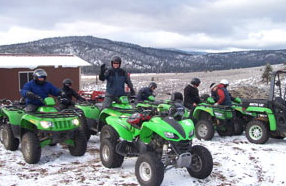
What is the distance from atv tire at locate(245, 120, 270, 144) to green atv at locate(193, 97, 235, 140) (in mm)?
865

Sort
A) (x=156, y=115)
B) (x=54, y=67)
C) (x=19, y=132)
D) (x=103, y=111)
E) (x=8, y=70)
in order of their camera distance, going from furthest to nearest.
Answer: (x=54, y=67) < (x=8, y=70) < (x=103, y=111) < (x=19, y=132) < (x=156, y=115)

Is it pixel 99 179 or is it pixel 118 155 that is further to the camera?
pixel 118 155

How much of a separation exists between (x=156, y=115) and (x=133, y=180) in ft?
4.17

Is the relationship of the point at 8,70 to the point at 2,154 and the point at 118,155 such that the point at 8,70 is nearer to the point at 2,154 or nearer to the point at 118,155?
the point at 2,154

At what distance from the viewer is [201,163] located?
5547 mm

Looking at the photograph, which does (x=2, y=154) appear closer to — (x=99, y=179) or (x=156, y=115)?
(x=99, y=179)

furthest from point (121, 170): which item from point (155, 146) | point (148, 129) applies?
point (148, 129)

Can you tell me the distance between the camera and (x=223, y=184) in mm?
5551

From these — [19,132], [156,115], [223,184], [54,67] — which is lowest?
[223,184]

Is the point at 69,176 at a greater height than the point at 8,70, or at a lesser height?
lesser

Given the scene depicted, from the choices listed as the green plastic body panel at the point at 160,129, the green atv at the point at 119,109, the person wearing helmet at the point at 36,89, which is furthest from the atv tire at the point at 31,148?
the green plastic body panel at the point at 160,129

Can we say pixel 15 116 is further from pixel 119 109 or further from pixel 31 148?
pixel 119 109

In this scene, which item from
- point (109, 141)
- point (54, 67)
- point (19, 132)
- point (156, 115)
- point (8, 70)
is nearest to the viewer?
point (156, 115)

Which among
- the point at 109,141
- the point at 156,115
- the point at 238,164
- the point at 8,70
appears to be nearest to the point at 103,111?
the point at 109,141
